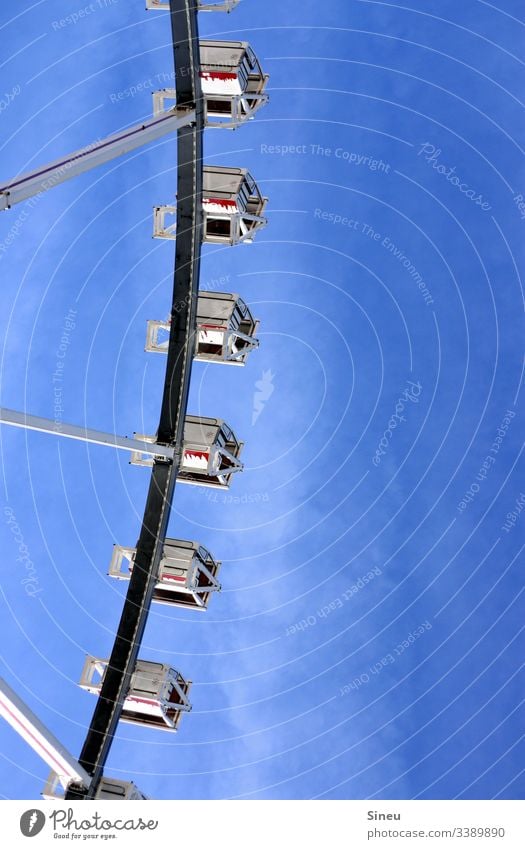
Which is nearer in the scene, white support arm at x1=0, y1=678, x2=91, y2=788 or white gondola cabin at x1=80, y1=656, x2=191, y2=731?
white support arm at x1=0, y1=678, x2=91, y2=788

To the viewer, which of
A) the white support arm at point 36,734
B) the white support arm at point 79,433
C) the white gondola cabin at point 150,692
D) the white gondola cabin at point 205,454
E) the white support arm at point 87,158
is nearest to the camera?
the white support arm at point 36,734

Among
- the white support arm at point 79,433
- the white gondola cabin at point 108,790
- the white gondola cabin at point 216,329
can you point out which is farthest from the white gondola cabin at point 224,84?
the white gondola cabin at point 108,790

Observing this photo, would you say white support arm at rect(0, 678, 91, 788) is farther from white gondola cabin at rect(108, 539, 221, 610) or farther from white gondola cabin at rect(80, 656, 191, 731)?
white gondola cabin at rect(108, 539, 221, 610)

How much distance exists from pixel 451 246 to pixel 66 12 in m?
19.3

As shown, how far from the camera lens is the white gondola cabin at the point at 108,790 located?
25.9 meters

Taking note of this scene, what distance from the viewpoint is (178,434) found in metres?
28.4

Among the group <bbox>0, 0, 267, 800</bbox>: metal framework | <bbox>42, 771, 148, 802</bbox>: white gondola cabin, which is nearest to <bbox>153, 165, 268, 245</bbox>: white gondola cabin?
<bbox>0, 0, 267, 800</bbox>: metal framework

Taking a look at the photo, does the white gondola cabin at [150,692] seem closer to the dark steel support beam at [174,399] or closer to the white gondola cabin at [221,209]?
the dark steel support beam at [174,399]

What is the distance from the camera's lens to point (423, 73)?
146ft

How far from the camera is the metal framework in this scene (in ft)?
84.1

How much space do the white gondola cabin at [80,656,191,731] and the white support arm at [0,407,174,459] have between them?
20.0ft

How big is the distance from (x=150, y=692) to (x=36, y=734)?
20.1 ft

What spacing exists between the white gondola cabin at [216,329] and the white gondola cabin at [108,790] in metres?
12.0
